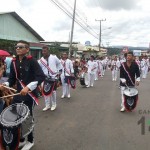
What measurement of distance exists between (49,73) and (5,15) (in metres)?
20.7

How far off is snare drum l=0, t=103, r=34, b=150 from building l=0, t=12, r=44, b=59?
69.5 ft

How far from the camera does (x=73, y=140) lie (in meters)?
5.82

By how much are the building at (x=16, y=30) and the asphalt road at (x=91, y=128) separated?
17406 mm

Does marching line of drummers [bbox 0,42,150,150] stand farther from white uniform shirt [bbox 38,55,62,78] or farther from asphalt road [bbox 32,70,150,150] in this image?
asphalt road [bbox 32,70,150,150]

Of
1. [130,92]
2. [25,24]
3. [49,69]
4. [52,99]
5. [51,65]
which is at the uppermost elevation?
[25,24]

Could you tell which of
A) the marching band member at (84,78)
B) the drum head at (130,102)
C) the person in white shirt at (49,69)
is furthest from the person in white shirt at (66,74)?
the marching band member at (84,78)

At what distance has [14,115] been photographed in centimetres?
449

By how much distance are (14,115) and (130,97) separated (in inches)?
173

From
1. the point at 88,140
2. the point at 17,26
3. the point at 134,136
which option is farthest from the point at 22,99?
the point at 17,26

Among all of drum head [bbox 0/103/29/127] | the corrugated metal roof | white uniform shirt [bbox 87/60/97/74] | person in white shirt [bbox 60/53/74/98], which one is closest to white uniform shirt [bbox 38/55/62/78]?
person in white shirt [bbox 60/53/74/98]

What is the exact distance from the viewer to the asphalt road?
558cm

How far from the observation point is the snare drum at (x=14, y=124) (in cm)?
432

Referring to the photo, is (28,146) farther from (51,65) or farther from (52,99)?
(51,65)

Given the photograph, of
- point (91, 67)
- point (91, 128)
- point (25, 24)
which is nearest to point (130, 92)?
point (91, 128)
